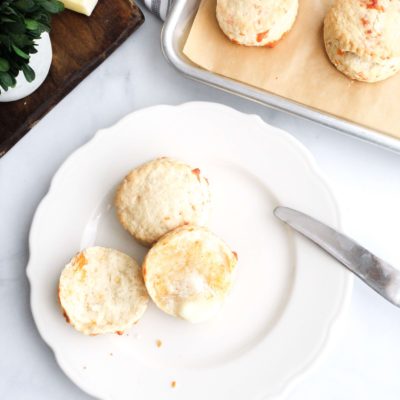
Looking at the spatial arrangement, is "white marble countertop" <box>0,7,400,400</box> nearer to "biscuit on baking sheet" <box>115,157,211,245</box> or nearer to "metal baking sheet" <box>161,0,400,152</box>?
"metal baking sheet" <box>161,0,400,152</box>

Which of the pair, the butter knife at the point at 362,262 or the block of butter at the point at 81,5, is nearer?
the butter knife at the point at 362,262

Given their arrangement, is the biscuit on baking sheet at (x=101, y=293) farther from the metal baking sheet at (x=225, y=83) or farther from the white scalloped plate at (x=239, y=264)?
the metal baking sheet at (x=225, y=83)

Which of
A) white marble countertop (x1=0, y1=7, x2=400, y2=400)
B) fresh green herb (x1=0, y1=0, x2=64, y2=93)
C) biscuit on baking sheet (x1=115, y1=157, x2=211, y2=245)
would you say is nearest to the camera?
fresh green herb (x1=0, y1=0, x2=64, y2=93)

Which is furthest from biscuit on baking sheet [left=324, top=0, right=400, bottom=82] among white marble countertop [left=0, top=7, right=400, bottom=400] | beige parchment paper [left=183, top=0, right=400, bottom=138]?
white marble countertop [left=0, top=7, right=400, bottom=400]

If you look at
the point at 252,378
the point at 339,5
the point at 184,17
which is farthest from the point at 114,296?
the point at 339,5

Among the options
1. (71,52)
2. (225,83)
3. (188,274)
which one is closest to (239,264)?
(188,274)

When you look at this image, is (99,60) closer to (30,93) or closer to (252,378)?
(30,93)

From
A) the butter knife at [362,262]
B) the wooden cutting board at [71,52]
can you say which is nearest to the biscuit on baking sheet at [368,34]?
the butter knife at [362,262]
